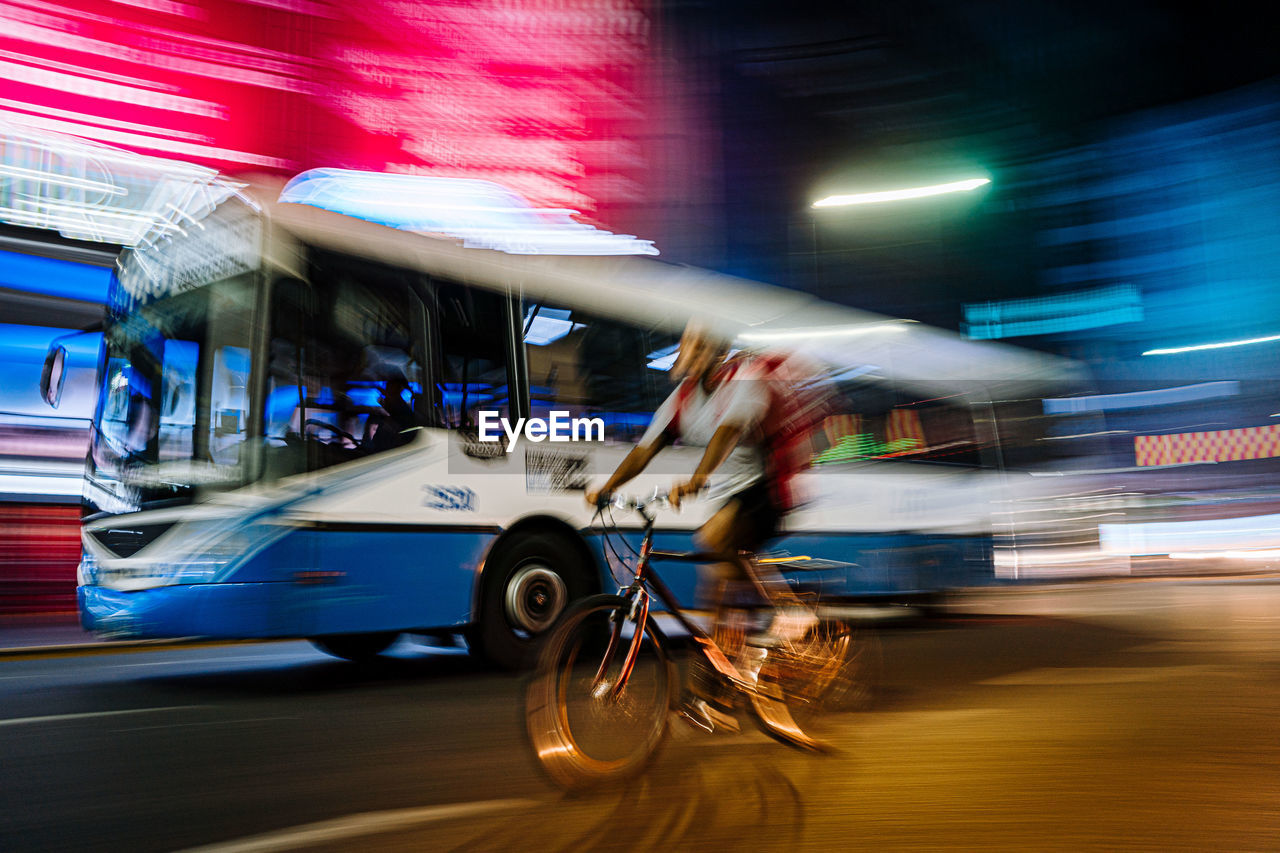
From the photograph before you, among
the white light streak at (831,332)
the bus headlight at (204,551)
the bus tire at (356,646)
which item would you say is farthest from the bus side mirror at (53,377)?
the white light streak at (831,332)

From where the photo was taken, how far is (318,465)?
20.5 feet

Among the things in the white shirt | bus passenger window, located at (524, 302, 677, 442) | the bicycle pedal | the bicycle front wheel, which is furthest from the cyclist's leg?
bus passenger window, located at (524, 302, 677, 442)

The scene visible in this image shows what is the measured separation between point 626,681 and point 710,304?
5.60 m

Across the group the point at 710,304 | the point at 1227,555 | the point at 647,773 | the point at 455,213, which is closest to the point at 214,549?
the point at 455,213

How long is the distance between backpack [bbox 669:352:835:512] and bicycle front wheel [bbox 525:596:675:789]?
30.7 inches

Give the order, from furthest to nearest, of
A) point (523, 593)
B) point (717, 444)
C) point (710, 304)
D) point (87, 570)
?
point (710, 304) → point (523, 593) → point (87, 570) → point (717, 444)

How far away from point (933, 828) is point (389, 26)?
583 inches

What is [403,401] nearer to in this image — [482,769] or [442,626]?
[442,626]

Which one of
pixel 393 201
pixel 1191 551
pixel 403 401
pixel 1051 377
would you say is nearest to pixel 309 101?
pixel 393 201

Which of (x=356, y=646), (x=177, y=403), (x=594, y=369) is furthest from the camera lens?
(x=356, y=646)

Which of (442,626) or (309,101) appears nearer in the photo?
(442,626)

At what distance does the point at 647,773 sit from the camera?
4.04 meters

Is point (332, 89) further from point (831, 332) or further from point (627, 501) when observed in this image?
point (627, 501)

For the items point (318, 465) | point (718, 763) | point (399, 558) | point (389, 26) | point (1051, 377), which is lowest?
point (718, 763)
